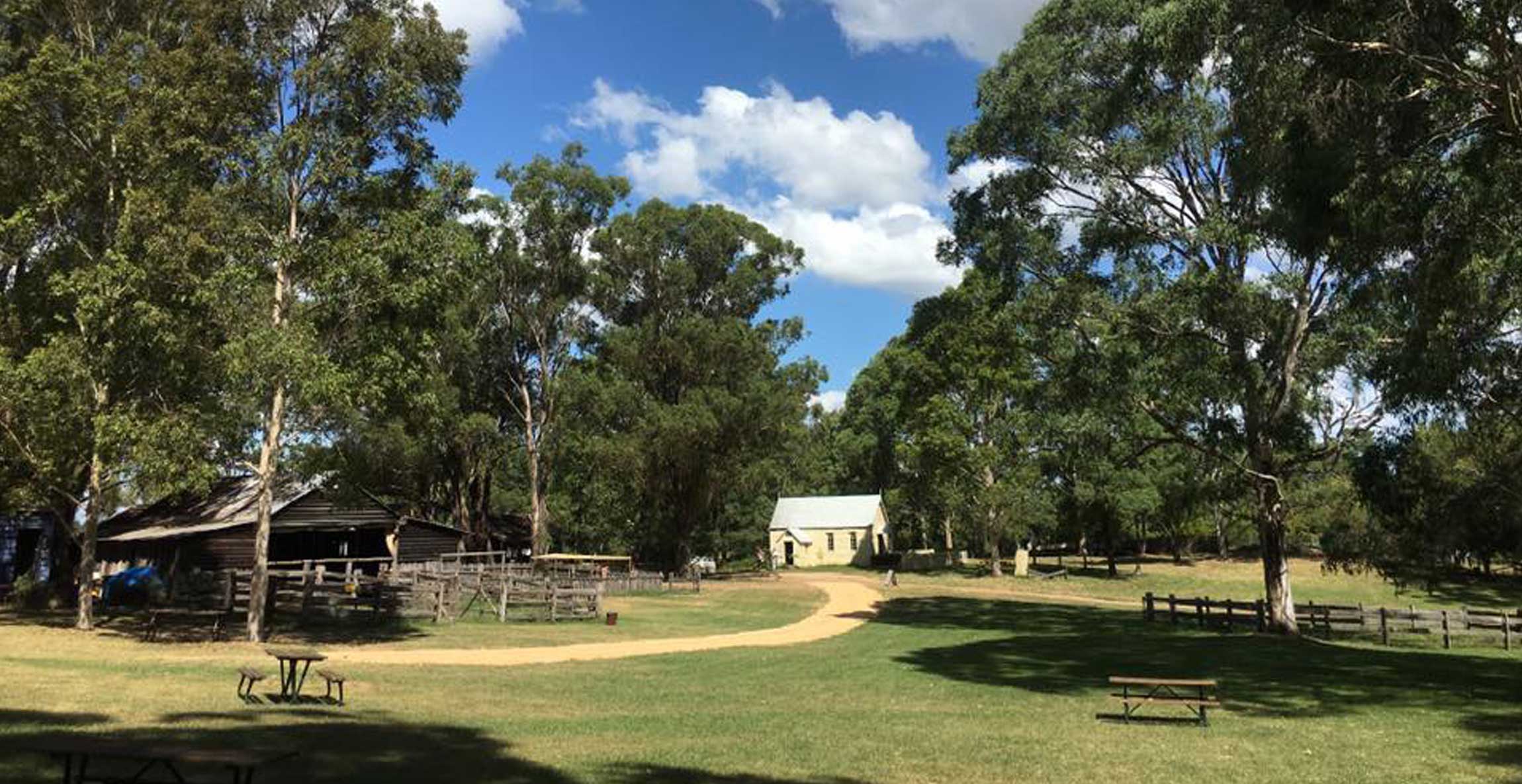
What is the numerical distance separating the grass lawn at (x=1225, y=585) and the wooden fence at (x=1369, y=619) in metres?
8.26

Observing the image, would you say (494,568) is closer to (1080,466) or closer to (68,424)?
(68,424)

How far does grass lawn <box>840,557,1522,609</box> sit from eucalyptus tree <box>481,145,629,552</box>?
21.9m

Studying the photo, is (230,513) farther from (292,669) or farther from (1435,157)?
(1435,157)

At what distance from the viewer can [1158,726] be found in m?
12.2

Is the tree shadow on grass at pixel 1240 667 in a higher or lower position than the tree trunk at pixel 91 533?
lower

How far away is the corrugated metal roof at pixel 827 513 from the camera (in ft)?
243

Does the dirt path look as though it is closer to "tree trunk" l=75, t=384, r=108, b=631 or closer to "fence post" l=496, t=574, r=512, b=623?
"fence post" l=496, t=574, r=512, b=623

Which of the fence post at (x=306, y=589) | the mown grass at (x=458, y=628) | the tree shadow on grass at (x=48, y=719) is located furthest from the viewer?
the fence post at (x=306, y=589)

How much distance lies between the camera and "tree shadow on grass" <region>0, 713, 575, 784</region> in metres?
8.11

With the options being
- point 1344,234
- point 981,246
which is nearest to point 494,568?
point 981,246

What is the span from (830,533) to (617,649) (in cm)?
5308

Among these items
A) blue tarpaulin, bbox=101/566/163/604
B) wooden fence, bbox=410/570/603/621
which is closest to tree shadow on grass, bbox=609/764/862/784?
wooden fence, bbox=410/570/603/621


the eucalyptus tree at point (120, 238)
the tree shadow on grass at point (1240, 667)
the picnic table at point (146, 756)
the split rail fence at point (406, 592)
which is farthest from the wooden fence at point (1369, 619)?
the eucalyptus tree at point (120, 238)

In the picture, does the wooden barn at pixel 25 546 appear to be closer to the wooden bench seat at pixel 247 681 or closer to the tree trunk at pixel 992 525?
the wooden bench seat at pixel 247 681
